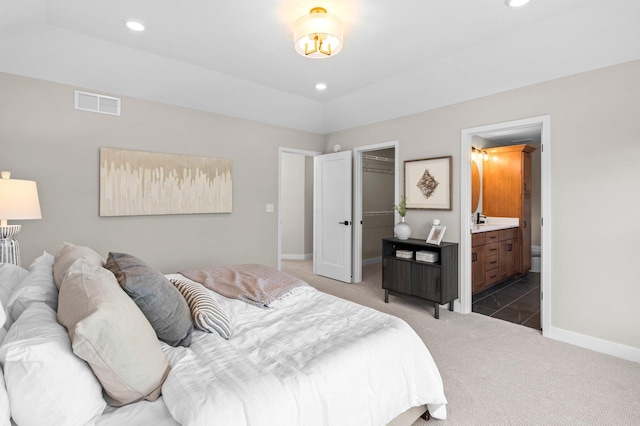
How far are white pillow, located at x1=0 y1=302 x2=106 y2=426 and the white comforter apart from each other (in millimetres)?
252

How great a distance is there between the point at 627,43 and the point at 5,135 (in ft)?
17.6

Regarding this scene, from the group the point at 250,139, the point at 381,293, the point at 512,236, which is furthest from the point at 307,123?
the point at 512,236

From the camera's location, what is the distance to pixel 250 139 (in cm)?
452

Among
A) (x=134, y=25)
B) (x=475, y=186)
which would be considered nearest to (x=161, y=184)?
(x=134, y=25)

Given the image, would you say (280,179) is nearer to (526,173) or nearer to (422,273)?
(422,273)

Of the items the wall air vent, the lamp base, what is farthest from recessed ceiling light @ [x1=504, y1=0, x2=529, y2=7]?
the lamp base

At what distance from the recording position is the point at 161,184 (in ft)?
12.2

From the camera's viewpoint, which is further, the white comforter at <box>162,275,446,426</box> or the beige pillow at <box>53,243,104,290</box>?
the beige pillow at <box>53,243,104,290</box>

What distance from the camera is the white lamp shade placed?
229cm

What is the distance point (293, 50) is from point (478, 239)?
10.9 ft

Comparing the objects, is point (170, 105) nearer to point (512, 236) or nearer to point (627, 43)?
point (627, 43)

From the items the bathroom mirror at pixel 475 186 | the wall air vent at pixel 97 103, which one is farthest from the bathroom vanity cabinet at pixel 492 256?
the wall air vent at pixel 97 103

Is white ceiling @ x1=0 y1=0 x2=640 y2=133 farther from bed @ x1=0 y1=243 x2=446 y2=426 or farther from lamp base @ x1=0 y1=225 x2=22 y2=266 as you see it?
bed @ x1=0 y1=243 x2=446 y2=426

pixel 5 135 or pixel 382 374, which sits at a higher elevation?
pixel 5 135
